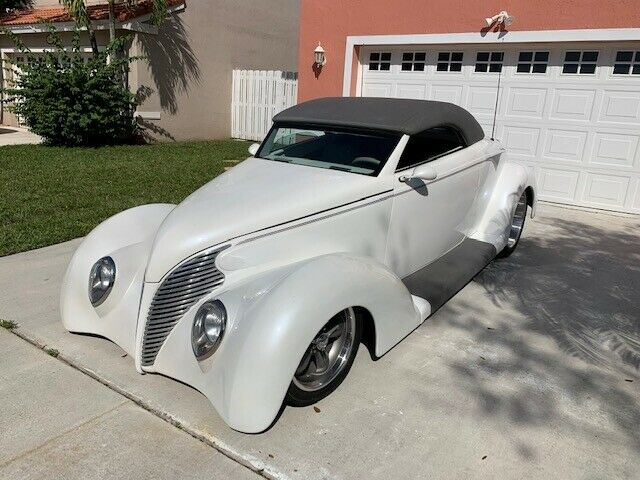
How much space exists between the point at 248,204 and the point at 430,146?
1.69 metres

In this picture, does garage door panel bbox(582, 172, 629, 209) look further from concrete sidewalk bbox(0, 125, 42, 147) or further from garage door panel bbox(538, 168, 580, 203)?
concrete sidewalk bbox(0, 125, 42, 147)

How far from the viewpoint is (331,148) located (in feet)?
12.8

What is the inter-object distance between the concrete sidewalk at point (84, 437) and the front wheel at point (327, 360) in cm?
55

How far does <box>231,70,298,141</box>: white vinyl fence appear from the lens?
14148 millimetres

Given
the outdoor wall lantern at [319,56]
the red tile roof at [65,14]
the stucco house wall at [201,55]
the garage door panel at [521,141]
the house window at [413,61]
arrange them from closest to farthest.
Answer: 1. the garage door panel at [521,141]
2. the house window at [413,61]
3. the outdoor wall lantern at [319,56]
4. the red tile roof at [65,14]
5. the stucco house wall at [201,55]

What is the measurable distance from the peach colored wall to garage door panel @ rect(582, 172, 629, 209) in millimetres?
2110

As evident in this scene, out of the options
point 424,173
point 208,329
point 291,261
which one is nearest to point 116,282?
point 208,329

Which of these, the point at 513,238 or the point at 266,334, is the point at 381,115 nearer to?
the point at 266,334

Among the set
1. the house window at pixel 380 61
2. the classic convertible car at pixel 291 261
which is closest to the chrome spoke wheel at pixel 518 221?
the classic convertible car at pixel 291 261

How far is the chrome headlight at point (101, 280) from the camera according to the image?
3164 millimetres

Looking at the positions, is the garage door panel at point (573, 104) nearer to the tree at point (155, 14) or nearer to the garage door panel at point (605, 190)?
the garage door panel at point (605, 190)

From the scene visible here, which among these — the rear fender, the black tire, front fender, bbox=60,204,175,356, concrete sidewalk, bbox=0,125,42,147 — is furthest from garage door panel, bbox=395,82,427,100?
concrete sidewalk, bbox=0,125,42,147

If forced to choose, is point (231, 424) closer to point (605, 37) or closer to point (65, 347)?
point (65, 347)

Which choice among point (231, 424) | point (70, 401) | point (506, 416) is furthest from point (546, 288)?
point (70, 401)
